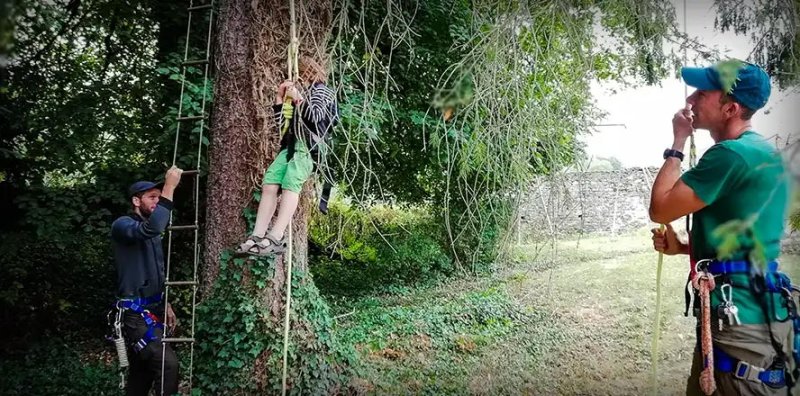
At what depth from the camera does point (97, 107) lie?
14.6ft

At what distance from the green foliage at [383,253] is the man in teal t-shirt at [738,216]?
20.2 feet

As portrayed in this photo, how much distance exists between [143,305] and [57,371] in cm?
293

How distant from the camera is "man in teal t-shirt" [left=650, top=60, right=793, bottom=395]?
1.54 metres

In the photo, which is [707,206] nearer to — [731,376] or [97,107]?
[731,376]

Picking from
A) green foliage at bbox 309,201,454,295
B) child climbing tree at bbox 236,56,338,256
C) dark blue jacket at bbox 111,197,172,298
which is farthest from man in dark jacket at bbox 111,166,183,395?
green foliage at bbox 309,201,454,295

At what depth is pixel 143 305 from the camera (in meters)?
2.71

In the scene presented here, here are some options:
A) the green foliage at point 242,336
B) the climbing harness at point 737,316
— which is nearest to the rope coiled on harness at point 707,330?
the climbing harness at point 737,316

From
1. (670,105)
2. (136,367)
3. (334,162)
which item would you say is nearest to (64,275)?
(334,162)

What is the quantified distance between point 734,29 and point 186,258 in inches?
188

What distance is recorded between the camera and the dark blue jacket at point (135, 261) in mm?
2686

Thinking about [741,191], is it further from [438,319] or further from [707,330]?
[438,319]

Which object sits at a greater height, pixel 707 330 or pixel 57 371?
pixel 707 330

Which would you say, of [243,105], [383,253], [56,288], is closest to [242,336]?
[243,105]

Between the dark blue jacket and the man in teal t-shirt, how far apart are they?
92.1 inches
